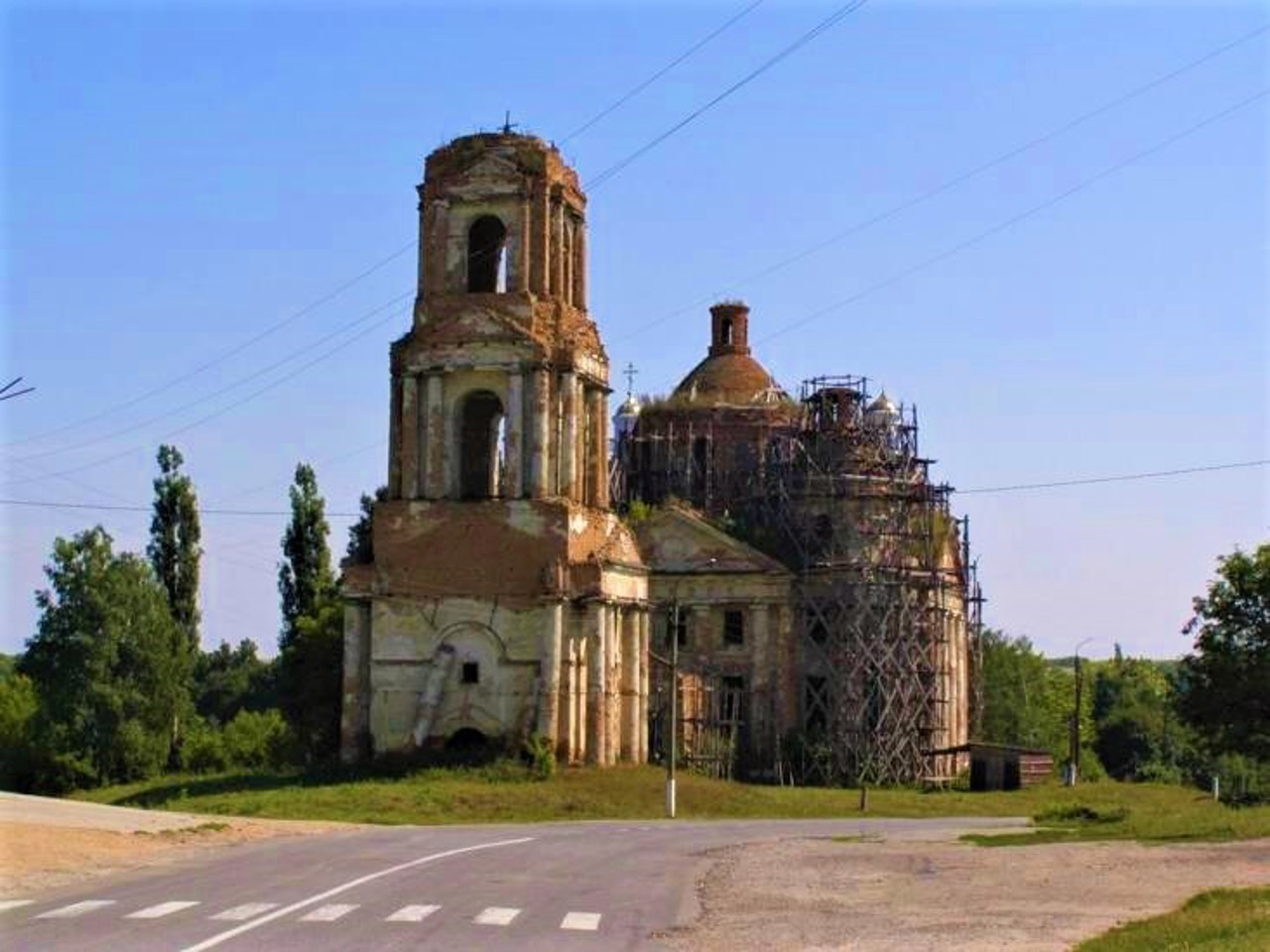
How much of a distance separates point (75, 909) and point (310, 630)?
4399 centimetres

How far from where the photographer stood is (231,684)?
4729 inches

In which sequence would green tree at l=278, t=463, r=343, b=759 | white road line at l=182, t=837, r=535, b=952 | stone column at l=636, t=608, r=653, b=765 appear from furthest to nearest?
green tree at l=278, t=463, r=343, b=759
stone column at l=636, t=608, r=653, b=765
white road line at l=182, t=837, r=535, b=952

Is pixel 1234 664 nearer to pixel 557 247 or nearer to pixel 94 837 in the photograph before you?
pixel 557 247

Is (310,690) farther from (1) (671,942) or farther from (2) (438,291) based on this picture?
(1) (671,942)

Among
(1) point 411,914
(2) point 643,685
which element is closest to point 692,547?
(2) point 643,685

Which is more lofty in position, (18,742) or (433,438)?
(433,438)

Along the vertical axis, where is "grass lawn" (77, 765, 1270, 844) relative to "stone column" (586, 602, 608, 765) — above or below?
below

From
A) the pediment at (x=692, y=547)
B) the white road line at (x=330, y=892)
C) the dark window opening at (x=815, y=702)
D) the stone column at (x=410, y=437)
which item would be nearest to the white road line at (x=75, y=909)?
the white road line at (x=330, y=892)

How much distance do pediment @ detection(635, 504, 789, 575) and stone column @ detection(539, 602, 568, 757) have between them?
19.8 meters

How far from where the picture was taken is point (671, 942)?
19.1 m

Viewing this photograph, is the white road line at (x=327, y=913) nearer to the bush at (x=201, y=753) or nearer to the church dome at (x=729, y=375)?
the bush at (x=201, y=753)

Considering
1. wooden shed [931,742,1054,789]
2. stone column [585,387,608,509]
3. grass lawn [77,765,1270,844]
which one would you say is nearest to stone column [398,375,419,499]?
stone column [585,387,608,509]

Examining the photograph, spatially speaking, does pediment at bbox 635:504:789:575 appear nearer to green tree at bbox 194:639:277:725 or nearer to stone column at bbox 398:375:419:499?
stone column at bbox 398:375:419:499

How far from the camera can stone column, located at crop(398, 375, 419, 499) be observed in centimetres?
5397
